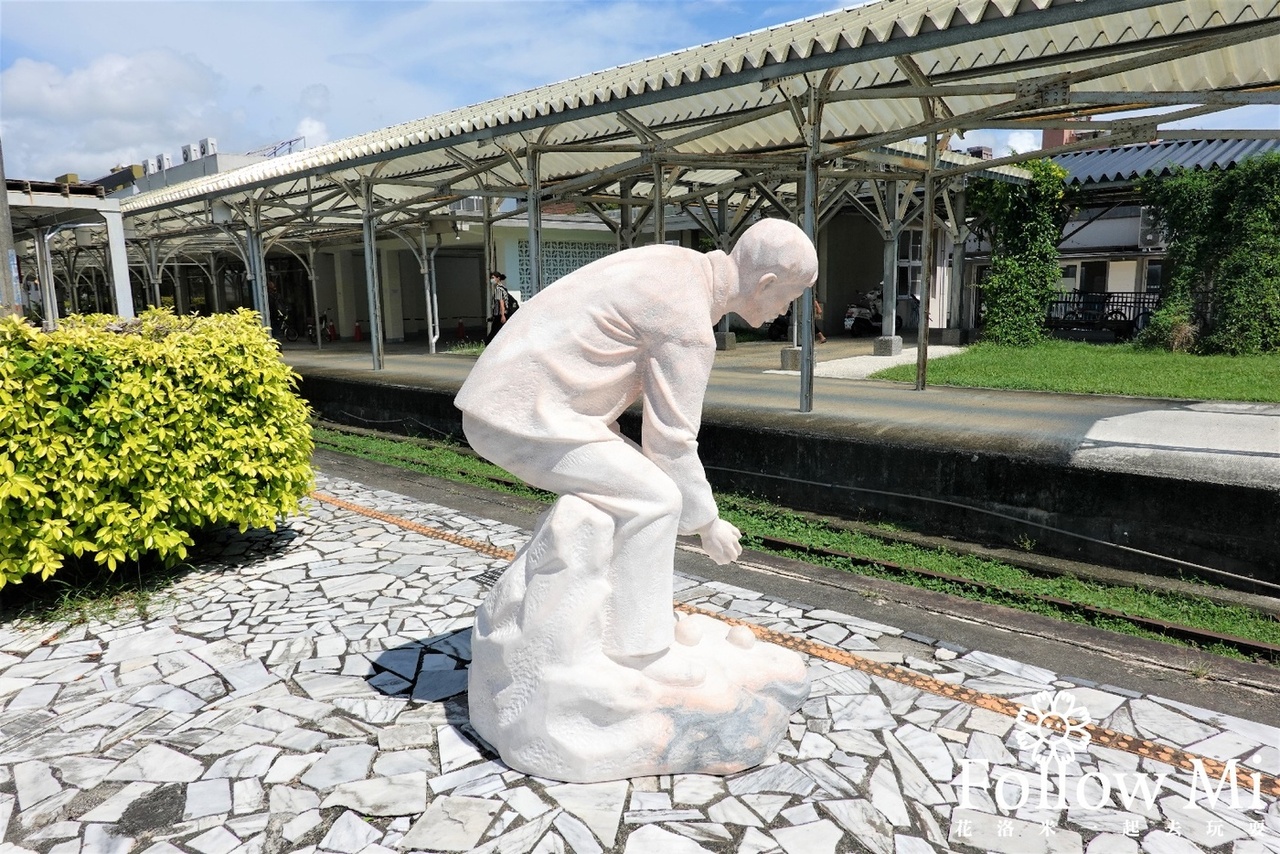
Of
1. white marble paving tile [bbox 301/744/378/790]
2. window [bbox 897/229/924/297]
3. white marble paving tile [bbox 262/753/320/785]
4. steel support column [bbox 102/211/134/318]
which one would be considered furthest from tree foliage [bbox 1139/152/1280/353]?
steel support column [bbox 102/211/134/318]

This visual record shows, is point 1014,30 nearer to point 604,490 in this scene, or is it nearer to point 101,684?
point 604,490

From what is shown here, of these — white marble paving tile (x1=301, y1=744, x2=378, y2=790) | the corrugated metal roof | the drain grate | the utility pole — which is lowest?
white marble paving tile (x1=301, y1=744, x2=378, y2=790)

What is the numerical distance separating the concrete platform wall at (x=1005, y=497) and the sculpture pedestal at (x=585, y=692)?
3190 mm

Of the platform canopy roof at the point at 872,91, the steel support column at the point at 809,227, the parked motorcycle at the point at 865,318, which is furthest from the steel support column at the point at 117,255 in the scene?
the parked motorcycle at the point at 865,318

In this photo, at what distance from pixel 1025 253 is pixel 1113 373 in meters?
5.60

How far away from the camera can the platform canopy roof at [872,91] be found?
548 centimetres

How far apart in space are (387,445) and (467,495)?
294cm

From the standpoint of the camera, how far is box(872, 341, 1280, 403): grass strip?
8.99 m

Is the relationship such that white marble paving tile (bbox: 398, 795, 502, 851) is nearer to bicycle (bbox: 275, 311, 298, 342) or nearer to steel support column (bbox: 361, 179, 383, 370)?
steel support column (bbox: 361, 179, 383, 370)

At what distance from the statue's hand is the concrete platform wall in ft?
10.3

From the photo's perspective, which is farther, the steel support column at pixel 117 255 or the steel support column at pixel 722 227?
the steel support column at pixel 722 227

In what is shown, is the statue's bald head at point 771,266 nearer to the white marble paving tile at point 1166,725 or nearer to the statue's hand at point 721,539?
the statue's hand at point 721,539

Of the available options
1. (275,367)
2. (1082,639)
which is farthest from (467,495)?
(1082,639)

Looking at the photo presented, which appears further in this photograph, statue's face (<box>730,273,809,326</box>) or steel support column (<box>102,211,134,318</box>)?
steel support column (<box>102,211,134,318</box>)
